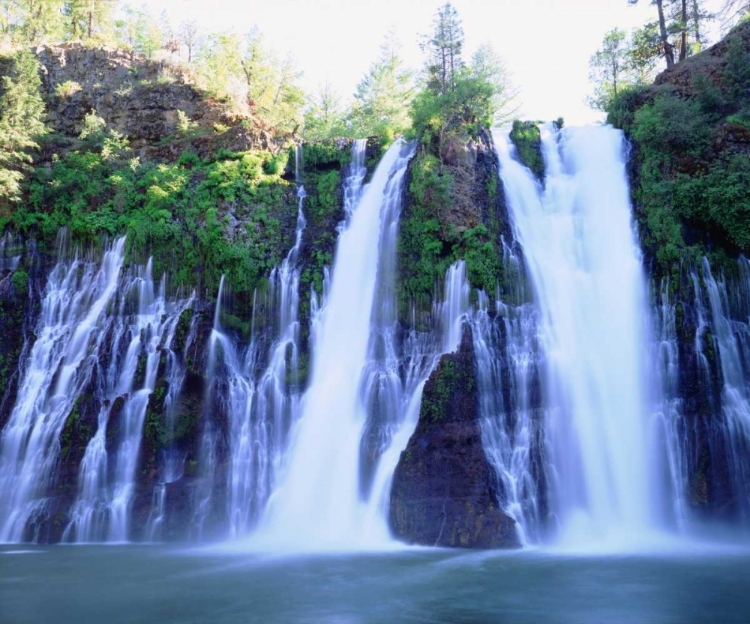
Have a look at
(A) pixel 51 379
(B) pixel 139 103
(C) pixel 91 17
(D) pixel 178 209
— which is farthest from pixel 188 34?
(A) pixel 51 379

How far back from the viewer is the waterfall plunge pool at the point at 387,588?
31.0 feet

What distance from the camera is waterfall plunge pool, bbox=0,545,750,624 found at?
372 inches

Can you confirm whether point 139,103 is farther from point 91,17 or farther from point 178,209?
point 91,17

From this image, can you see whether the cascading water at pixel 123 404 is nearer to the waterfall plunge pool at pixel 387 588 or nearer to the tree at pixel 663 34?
the waterfall plunge pool at pixel 387 588

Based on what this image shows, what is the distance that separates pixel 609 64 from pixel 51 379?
36011mm

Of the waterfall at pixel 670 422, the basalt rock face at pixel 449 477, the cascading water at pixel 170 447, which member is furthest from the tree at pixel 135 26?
the waterfall at pixel 670 422

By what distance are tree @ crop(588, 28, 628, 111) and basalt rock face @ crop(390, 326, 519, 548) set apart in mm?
28376

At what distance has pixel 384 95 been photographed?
41.7 meters

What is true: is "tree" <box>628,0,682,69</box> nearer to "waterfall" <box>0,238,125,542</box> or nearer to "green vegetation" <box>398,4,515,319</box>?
"green vegetation" <box>398,4,515,319</box>

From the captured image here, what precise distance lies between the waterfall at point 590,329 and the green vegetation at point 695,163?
886mm

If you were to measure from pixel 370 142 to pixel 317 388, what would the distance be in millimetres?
10994

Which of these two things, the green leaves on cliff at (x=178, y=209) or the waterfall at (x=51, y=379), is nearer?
A: the waterfall at (x=51, y=379)

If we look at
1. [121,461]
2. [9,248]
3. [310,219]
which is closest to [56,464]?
[121,461]

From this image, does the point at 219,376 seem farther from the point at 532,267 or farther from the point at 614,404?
the point at 614,404
